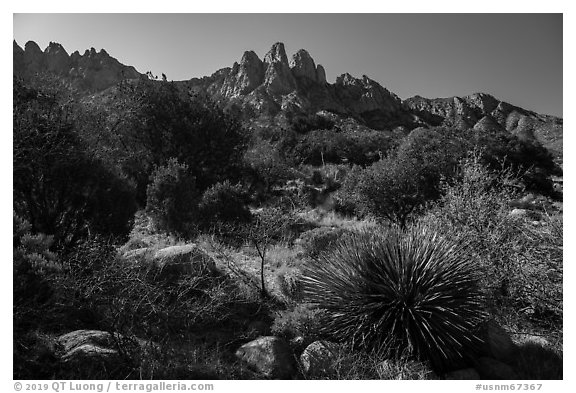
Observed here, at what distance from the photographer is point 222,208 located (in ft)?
38.5

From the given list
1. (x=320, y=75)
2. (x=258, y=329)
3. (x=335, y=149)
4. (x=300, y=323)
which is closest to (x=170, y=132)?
(x=258, y=329)

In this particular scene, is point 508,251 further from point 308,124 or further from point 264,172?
point 308,124

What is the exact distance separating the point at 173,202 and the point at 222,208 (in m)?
1.48

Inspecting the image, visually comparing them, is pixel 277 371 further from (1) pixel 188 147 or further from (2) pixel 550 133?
(2) pixel 550 133

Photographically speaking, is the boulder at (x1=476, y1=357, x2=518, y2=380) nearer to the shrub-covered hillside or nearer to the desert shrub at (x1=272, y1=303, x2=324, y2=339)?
the shrub-covered hillside

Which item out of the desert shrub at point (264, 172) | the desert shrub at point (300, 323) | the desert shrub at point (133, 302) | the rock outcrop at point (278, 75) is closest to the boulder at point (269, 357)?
the desert shrub at point (300, 323)

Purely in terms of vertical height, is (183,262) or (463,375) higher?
(183,262)

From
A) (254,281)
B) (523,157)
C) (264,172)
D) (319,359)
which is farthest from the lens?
(523,157)

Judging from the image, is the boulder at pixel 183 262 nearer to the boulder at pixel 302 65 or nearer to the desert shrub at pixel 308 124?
the desert shrub at pixel 308 124

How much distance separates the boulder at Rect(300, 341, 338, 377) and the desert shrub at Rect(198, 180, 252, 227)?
661cm

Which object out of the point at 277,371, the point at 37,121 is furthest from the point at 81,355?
the point at 37,121

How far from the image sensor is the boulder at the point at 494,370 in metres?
4.84

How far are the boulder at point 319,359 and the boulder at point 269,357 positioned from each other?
0.22 meters
